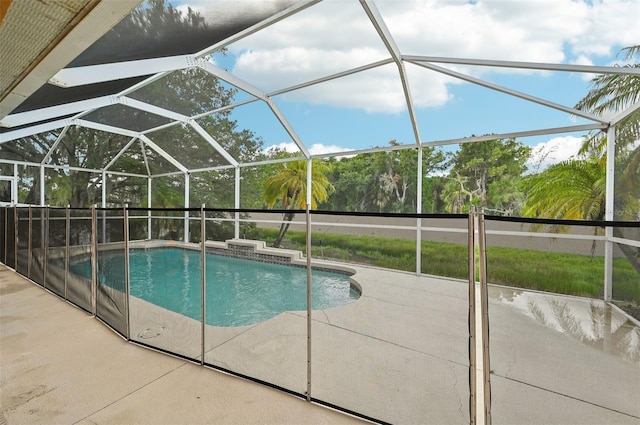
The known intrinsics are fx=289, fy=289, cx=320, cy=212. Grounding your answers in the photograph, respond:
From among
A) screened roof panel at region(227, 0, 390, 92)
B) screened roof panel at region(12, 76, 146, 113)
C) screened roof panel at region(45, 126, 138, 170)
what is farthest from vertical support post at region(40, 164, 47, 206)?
screened roof panel at region(227, 0, 390, 92)

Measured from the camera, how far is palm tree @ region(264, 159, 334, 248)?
732cm

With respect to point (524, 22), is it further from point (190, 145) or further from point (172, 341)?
point (190, 145)

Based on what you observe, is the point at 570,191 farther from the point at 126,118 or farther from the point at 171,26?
the point at 126,118

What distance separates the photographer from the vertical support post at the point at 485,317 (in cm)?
138

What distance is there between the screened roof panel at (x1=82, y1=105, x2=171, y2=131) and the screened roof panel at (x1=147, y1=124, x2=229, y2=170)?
1.33 ft

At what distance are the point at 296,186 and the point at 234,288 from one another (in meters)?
5.36

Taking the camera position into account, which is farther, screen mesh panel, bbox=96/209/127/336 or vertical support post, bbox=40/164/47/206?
vertical support post, bbox=40/164/47/206

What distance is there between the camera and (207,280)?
258cm

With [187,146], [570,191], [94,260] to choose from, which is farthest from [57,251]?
[570,191]

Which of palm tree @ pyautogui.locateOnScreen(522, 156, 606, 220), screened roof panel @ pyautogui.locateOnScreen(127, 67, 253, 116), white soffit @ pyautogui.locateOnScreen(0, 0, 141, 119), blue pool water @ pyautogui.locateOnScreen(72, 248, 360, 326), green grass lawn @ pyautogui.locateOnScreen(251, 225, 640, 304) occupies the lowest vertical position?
blue pool water @ pyautogui.locateOnScreen(72, 248, 360, 326)

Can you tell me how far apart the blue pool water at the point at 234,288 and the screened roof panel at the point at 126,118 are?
3967 millimetres

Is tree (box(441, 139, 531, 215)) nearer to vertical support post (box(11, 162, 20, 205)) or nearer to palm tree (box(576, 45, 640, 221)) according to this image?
palm tree (box(576, 45, 640, 221))

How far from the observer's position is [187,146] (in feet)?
26.2

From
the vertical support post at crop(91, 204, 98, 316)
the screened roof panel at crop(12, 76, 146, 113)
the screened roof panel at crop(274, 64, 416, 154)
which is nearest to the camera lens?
the vertical support post at crop(91, 204, 98, 316)
